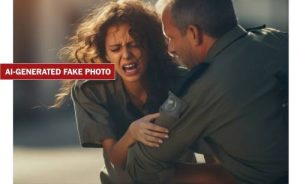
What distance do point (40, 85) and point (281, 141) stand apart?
1.32m

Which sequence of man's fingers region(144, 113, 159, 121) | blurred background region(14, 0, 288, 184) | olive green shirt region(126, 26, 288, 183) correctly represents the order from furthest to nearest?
blurred background region(14, 0, 288, 184)
man's fingers region(144, 113, 159, 121)
olive green shirt region(126, 26, 288, 183)

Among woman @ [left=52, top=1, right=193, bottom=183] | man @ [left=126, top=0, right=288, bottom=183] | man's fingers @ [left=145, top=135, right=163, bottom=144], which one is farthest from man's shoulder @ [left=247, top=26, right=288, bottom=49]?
man's fingers @ [left=145, top=135, right=163, bottom=144]

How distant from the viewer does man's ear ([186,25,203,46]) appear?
281 cm

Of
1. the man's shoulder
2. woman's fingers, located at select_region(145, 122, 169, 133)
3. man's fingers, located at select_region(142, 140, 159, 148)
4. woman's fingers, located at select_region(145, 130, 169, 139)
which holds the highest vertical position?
the man's shoulder

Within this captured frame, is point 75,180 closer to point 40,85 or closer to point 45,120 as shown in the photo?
point 45,120

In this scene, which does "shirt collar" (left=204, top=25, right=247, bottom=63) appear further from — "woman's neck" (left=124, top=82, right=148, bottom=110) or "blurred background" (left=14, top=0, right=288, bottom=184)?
"woman's neck" (left=124, top=82, right=148, bottom=110)

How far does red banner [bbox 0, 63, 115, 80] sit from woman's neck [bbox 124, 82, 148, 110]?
4.2 inches

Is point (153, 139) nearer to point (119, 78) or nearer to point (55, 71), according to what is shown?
point (119, 78)

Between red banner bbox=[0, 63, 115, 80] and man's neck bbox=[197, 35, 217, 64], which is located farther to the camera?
red banner bbox=[0, 63, 115, 80]

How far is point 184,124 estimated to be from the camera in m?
2.74

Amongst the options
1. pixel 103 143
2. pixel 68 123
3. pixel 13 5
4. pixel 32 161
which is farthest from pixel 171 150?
pixel 13 5

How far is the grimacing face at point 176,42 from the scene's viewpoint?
284cm

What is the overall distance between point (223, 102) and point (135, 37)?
0.59 metres

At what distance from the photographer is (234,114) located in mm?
2746
